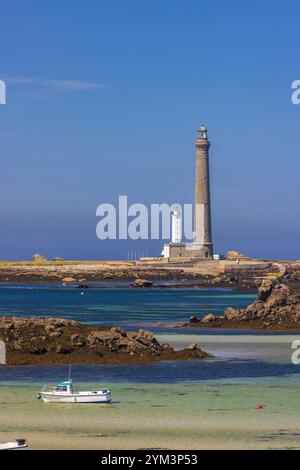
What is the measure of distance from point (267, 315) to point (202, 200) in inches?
3761

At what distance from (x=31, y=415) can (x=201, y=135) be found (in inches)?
5582

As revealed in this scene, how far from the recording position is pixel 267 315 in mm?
73438

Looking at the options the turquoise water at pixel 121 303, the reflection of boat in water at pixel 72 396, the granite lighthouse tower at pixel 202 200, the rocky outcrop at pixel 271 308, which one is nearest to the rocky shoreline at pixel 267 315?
the rocky outcrop at pixel 271 308

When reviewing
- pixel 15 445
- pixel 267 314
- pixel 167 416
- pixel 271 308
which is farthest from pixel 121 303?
pixel 15 445

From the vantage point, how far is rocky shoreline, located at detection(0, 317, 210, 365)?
49219 mm

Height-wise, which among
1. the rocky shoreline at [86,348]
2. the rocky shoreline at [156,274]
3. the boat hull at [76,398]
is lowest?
the boat hull at [76,398]

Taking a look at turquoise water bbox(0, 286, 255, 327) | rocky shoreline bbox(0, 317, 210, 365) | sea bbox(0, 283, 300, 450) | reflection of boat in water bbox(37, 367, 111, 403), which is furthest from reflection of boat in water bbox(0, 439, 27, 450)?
turquoise water bbox(0, 286, 255, 327)

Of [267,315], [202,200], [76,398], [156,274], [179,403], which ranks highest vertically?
[202,200]

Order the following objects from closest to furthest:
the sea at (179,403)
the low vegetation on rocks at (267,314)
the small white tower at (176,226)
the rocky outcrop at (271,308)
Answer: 1. the sea at (179,403)
2. the low vegetation on rocks at (267,314)
3. the rocky outcrop at (271,308)
4. the small white tower at (176,226)

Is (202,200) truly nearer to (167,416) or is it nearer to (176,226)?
(176,226)

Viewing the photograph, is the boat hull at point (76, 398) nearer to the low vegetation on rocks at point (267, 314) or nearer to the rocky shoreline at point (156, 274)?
the low vegetation on rocks at point (267, 314)

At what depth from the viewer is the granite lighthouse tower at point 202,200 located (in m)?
168

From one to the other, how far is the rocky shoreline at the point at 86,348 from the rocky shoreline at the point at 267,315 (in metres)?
18.1
